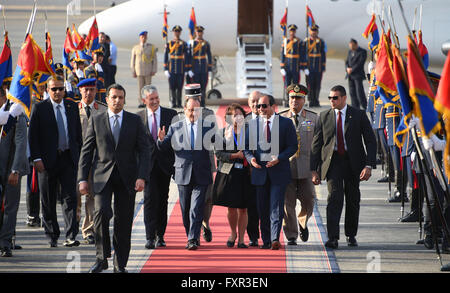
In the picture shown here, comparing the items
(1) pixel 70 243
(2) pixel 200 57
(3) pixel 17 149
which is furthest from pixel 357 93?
(3) pixel 17 149

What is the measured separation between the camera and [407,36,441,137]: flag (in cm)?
696

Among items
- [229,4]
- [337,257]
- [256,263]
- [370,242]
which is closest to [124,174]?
[256,263]

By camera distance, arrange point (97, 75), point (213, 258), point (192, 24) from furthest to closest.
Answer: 1. point (192, 24)
2. point (97, 75)
3. point (213, 258)

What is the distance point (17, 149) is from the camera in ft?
29.7

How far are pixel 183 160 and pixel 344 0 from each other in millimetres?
14614

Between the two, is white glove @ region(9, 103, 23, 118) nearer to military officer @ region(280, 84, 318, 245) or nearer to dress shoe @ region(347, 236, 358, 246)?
military officer @ region(280, 84, 318, 245)

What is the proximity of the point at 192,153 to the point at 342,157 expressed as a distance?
1.57 meters

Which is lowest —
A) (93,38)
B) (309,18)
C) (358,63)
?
(358,63)

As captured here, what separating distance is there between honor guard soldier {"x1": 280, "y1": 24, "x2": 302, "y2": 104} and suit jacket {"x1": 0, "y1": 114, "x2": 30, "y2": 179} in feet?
44.1

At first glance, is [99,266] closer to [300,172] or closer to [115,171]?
[115,171]

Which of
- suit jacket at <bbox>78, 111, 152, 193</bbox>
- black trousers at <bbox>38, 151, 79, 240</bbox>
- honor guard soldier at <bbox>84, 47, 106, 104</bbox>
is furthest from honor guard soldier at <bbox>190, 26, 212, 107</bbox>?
suit jacket at <bbox>78, 111, 152, 193</bbox>

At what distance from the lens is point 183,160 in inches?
361

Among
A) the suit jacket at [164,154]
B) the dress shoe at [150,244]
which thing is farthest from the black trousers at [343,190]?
the dress shoe at [150,244]
